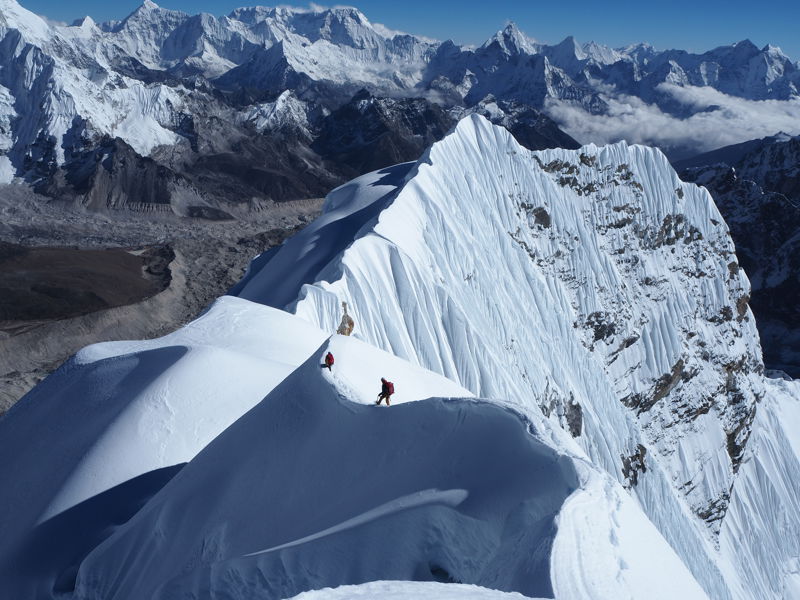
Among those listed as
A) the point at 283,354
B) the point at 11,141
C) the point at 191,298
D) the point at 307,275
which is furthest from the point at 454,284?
the point at 11,141

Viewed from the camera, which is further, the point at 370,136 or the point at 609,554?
the point at 370,136

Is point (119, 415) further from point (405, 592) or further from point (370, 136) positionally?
point (370, 136)

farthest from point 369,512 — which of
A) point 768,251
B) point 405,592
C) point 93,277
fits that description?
point 768,251

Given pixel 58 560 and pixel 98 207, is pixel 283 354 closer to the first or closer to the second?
pixel 58 560

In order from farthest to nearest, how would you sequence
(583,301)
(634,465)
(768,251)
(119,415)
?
(768,251), (583,301), (634,465), (119,415)


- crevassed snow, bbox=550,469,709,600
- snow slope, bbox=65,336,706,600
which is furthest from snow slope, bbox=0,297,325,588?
crevassed snow, bbox=550,469,709,600

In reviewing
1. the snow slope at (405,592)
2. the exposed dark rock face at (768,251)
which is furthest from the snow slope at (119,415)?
the exposed dark rock face at (768,251)
